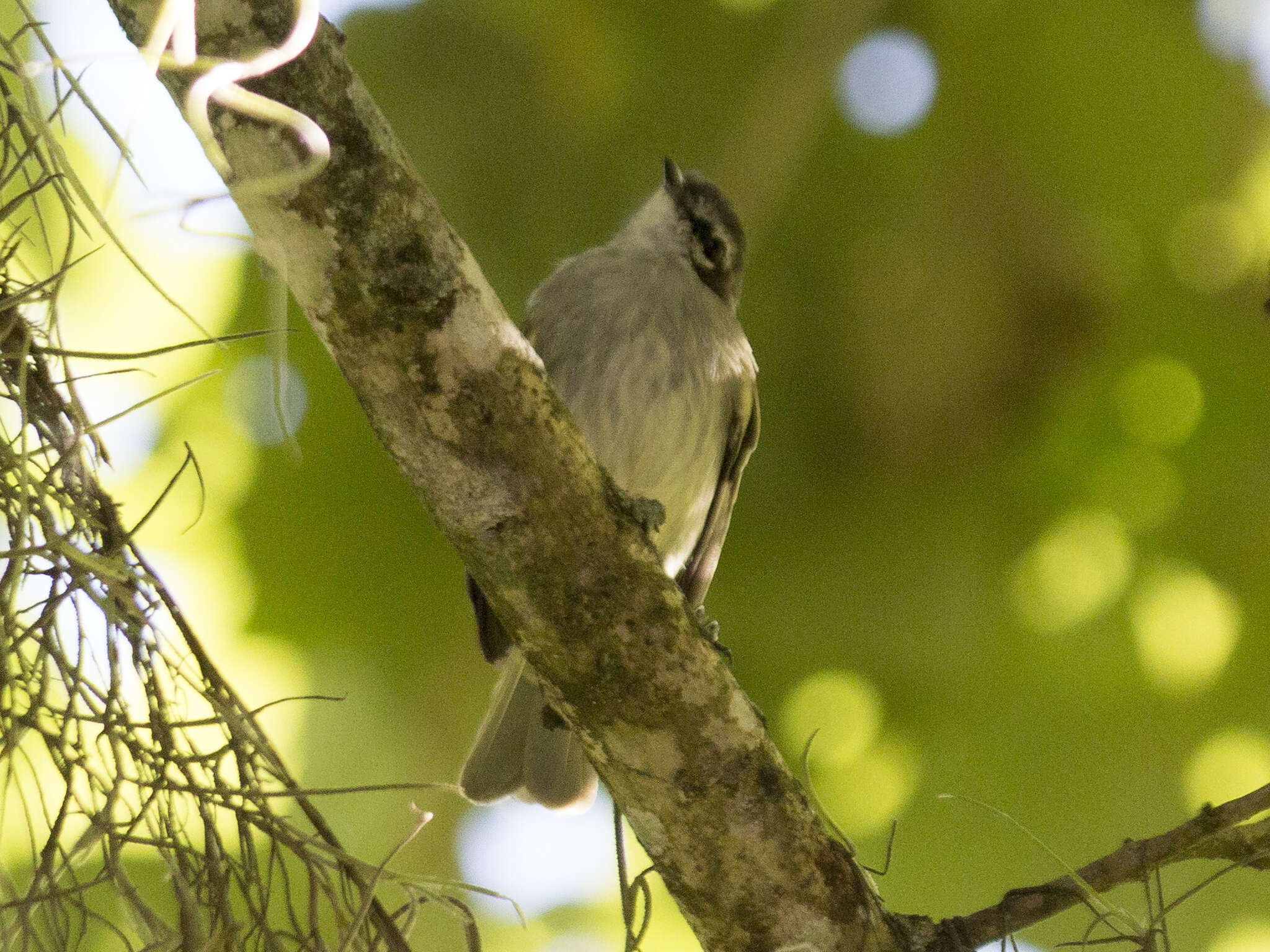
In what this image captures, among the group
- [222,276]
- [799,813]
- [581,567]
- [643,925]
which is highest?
[222,276]

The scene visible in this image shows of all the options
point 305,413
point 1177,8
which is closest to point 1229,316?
point 1177,8

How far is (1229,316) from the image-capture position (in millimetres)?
3006

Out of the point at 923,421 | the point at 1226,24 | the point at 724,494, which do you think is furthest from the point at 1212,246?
the point at 724,494

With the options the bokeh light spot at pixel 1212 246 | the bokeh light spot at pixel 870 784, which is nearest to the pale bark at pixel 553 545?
the bokeh light spot at pixel 870 784

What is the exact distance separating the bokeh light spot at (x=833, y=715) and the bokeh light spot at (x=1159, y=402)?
96cm

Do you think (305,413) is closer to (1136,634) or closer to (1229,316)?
(1136,634)

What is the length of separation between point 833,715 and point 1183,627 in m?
0.88

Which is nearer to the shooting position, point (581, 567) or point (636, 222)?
point (581, 567)

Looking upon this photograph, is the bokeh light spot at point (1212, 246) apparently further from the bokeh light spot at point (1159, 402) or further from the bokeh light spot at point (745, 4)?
the bokeh light spot at point (745, 4)

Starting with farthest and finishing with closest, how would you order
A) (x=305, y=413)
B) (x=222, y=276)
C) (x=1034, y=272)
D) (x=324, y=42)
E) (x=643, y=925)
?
(x=1034, y=272) < (x=305, y=413) < (x=222, y=276) < (x=643, y=925) < (x=324, y=42)

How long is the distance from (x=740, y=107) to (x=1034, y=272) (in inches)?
35.0

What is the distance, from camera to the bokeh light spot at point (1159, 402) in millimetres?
3055

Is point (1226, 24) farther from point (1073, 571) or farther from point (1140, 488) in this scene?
point (1073, 571)

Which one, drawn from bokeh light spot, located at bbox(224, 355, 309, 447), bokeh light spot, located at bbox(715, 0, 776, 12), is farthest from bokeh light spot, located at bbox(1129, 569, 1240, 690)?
bokeh light spot, located at bbox(224, 355, 309, 447)
